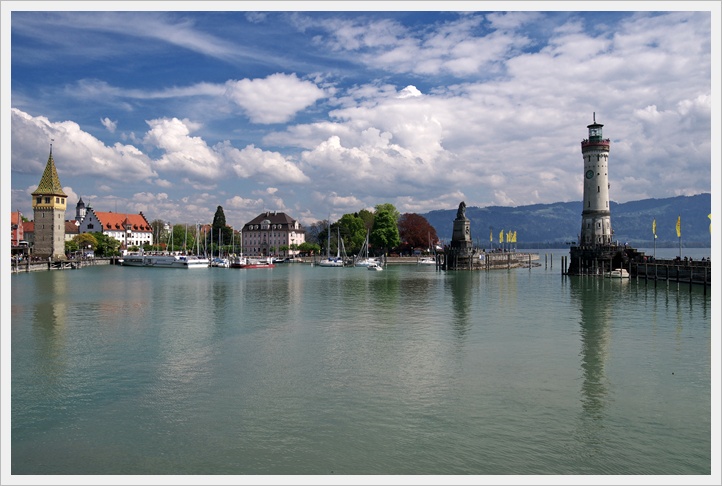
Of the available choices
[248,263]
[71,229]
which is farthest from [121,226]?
[248,263]

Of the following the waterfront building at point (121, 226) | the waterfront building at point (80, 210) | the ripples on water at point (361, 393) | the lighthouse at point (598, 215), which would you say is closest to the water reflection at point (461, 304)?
the ripples on water at point (361, 393)

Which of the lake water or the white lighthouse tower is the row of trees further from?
the lake water

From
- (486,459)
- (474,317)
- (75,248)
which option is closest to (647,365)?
(486,459)

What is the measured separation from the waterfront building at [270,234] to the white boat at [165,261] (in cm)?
4956

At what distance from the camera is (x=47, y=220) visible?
124 m

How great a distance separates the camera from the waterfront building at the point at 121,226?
171663 millimetres

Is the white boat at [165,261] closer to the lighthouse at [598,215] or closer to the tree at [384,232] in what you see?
the tree at [384,232]

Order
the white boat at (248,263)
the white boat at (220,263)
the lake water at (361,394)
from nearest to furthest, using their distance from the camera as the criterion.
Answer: the lake water at (361,394) → the white boat at (248,263) → the white boat at (220,263)

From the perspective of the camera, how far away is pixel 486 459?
1495 cm

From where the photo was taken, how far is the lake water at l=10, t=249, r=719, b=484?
15000 millimetres

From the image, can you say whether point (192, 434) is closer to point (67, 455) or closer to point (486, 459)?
point (67, 455)

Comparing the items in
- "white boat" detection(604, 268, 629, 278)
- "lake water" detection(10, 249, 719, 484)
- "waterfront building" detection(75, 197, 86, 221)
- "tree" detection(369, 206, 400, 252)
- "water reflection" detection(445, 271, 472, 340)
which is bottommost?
"lake water" detection(10, 249, 719, 484)

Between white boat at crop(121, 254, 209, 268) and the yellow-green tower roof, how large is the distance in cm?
2068

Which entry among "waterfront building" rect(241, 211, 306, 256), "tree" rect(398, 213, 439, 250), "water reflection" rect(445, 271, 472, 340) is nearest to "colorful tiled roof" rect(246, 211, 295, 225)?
"waterfront building" rect(241, 211, 306, 256)
